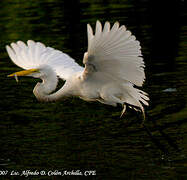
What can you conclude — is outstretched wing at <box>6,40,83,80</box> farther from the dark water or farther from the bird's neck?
the dark water

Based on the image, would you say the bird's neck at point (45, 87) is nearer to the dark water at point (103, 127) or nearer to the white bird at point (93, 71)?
the white bird at point (93, 71)

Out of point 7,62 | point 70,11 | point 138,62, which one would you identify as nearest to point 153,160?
point 138,62

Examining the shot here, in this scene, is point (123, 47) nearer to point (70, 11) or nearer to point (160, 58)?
point (160, 58)

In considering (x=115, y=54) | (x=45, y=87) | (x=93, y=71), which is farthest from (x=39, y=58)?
(x=115, y=54)

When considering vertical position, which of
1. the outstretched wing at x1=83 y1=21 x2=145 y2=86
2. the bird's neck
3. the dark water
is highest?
the outstretched wing at x1=83 y1=21 x2=145 y2=86

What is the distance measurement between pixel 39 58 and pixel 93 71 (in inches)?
43.6

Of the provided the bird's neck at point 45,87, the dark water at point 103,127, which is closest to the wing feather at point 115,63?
the bird's neck at point 45,87

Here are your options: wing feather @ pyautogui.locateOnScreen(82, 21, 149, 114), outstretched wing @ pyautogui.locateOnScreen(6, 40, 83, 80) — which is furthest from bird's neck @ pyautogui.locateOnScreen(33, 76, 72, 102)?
wing feather @ pyautogui.locateOnScreen(82, 21, 149, 114)

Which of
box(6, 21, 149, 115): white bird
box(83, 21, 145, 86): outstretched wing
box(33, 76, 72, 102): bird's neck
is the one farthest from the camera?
box(33, 76, 72, 102): bird's neck

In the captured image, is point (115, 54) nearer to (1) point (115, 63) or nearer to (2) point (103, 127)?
(1) point (115, 63)

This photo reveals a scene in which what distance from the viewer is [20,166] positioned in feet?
24.2

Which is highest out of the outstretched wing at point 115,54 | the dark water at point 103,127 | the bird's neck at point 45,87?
the outstretched wing at point 115,54

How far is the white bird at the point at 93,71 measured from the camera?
6.53 m

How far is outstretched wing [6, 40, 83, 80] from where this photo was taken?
7.64 meters
